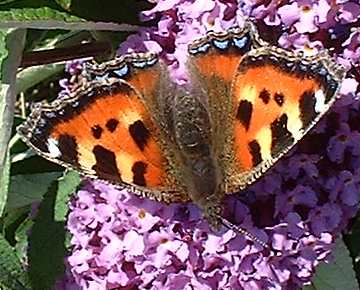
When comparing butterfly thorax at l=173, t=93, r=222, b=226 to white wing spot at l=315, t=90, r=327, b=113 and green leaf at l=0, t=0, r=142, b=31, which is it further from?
green leaf at l=0, t=0, r=142, b=31

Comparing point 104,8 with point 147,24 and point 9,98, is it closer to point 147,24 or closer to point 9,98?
point 147,24

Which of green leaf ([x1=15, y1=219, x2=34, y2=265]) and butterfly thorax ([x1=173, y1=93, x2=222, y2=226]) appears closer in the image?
butterfly thorax ([x1=173, y1=93, x2=222, y2=226])

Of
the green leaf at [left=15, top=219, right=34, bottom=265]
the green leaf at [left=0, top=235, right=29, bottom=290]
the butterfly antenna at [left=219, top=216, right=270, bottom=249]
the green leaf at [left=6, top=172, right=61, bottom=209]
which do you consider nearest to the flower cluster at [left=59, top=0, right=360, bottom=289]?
the butterfly antenna at [left=219, top=216, right=270, bottom=249]

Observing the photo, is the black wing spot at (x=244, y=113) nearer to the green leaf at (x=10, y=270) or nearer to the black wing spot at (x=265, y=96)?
the black wing spot at (x=265, y=96)

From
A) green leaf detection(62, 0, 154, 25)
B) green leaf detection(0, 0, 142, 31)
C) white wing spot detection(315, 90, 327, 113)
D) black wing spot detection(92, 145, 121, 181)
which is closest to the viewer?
white wing spot detection(315, 90, 327, 113)

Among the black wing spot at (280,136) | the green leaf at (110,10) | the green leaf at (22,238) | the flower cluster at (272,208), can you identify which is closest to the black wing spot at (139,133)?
the flower cluster at (272,208)

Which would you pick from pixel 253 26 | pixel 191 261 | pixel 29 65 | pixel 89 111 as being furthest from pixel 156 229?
pixel 29 65

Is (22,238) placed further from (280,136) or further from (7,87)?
(280,136)
